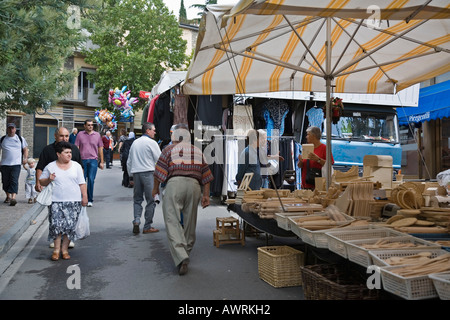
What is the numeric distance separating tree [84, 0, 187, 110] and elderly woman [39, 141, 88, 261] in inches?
1216

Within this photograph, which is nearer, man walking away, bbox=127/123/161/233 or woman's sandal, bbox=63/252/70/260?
woman's sandal, bbox=63/252/70/260

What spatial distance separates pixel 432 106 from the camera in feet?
41.3

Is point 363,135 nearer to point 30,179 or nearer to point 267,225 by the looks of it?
point 267,225

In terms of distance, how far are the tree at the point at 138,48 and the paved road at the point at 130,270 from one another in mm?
29227

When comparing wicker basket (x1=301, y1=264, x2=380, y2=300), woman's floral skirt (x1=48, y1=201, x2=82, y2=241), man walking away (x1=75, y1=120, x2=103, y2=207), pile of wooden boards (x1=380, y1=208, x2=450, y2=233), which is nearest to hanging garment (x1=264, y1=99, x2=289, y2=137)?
man walking away (x1=75, y1=120, x2=103, y2=207)

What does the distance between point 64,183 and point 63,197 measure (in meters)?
0.20

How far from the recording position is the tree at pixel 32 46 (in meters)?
7.28

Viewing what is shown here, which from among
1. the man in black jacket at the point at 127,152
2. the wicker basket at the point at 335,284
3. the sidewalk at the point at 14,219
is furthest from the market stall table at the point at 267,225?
the man in black jacket at the point at 127,152

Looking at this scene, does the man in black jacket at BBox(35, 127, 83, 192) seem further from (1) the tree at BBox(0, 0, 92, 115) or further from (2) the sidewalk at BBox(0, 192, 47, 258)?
(1) the tree at BBox(0, 0, 92, 115)

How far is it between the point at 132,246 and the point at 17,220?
10.5 feet

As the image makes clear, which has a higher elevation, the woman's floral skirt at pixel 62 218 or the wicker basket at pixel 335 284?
the woman's floral skirt at pixel 62 218

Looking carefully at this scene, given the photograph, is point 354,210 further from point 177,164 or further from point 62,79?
point 62,79

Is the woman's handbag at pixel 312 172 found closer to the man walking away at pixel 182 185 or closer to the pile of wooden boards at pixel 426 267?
the man walking away at pixel 182 185

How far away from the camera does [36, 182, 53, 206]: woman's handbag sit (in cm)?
620
